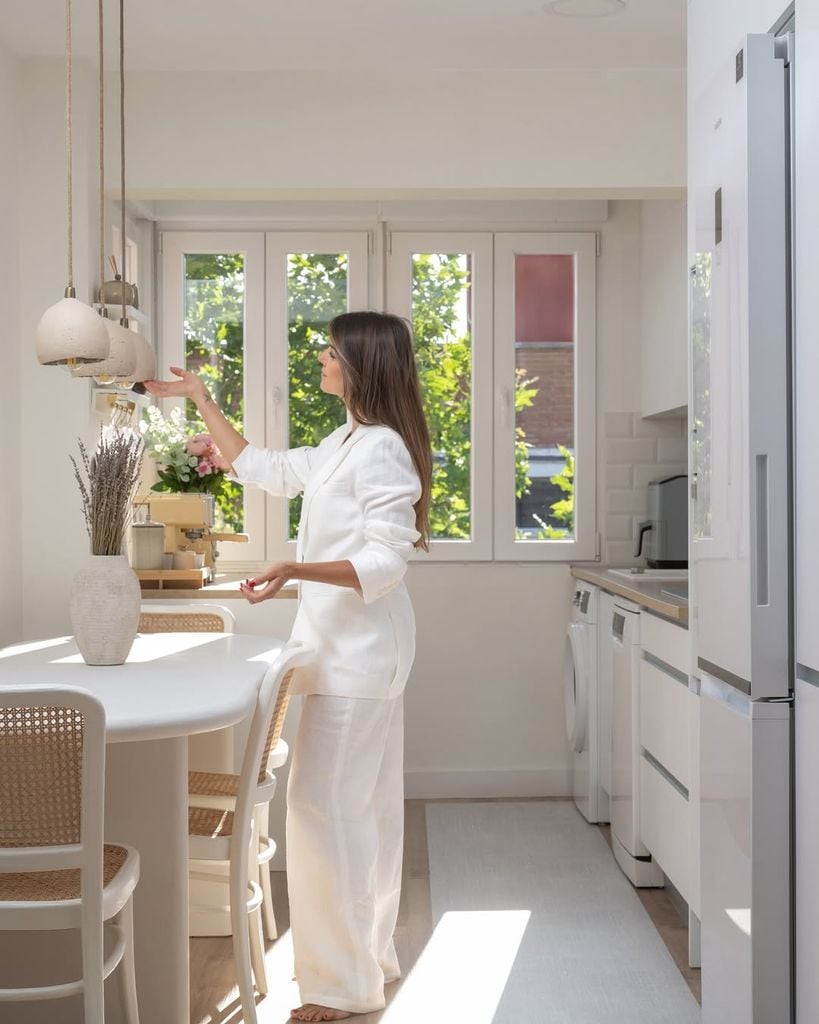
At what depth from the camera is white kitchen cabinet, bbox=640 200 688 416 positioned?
14.0 feet

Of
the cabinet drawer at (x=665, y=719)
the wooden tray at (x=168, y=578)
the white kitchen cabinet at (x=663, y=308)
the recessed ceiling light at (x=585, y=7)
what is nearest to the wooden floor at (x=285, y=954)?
the cabinet drawer at (x=665, y=719)

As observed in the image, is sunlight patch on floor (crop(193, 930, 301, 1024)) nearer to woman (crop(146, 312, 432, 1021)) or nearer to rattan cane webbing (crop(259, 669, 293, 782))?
woman (crop(146, 312, 432, 1021))

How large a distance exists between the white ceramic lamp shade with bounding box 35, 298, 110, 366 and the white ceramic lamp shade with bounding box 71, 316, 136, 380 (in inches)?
9.6

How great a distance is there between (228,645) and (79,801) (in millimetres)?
1162

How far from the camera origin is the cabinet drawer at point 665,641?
3.13 m

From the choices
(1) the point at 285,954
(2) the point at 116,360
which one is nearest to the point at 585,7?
(2) the point at 116,360

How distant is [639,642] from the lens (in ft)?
12.1

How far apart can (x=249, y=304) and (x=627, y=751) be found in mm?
2485

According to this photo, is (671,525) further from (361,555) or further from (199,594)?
(361,555)

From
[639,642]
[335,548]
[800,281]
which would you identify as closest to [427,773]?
[639,642]

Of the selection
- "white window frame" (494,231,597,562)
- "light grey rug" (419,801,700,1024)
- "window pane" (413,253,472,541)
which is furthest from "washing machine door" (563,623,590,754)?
"window pane" (413,253,472,541)

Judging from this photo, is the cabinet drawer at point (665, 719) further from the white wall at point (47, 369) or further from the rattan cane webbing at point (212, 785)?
the white wall at point (47, 369)

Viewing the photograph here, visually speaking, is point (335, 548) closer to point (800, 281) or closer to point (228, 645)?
point (228, 645)

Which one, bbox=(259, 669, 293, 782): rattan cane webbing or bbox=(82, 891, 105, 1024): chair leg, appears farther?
bbox=(259, 669, 293, 782): rattan cane webbing
